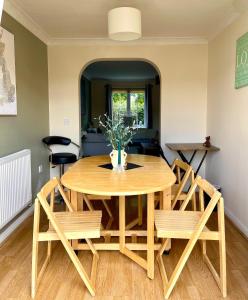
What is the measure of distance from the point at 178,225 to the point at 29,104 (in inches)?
93.6

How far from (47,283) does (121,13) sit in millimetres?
2257

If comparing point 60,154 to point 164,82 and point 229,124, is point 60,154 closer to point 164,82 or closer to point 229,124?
point 164,82

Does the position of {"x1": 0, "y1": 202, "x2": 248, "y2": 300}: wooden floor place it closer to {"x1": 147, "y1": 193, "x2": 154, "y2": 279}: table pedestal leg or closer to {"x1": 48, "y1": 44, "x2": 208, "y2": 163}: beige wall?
{"x1": 147, "y1": 193, "x2": 154, "y2": 279}: table pedestal leg

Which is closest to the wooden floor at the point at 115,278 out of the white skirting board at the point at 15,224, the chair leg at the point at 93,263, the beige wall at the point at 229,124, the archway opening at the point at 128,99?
the chair leg at the point at 93,263

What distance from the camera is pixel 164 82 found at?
4160mm

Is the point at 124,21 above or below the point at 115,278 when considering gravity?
above

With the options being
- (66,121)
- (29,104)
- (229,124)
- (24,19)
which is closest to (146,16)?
(24,19)

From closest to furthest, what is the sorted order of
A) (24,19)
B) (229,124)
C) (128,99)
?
(24,19) < (229,124) < (128,99)

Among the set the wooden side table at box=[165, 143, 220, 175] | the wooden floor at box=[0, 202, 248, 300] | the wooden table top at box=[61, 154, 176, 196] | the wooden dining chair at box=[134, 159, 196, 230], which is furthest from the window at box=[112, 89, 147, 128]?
the wooden floor at box=[0, 202, 248, 300]

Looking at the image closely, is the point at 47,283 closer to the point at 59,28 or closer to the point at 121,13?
the point at 121,13

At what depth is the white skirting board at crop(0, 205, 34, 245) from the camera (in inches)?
108

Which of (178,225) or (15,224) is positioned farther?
(15,224)

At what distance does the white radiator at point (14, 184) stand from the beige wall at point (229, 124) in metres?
2.34

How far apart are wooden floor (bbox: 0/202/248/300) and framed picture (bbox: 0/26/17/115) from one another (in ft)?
4.45
